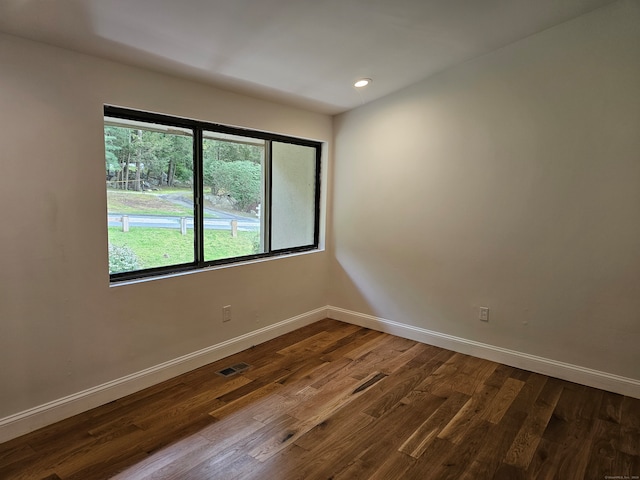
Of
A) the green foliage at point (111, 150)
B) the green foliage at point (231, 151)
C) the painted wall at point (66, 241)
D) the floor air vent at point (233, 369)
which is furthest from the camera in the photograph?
the green foliage at point (231, 151)

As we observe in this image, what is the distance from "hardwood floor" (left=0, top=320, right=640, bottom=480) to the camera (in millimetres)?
1929

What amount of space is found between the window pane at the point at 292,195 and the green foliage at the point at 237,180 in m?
0.19

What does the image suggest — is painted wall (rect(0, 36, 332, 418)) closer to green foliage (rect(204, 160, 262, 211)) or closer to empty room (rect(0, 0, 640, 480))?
empty room (rect(0, 0, 640, 480))

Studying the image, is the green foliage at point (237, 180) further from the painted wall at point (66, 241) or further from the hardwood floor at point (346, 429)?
the hardwood floor at point (346, 429)

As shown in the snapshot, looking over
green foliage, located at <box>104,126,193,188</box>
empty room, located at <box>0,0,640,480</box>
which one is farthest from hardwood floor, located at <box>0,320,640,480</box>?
green foliage, located at <box>104,126,193,188</box>

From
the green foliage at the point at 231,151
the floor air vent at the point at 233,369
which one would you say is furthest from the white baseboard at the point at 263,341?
the green foliage at the point at 231,151

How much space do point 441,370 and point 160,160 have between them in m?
2.60

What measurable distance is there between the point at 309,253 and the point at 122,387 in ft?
6.63

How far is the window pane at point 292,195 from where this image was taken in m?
3.66

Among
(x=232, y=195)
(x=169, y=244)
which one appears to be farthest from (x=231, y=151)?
(x=169, y=244)

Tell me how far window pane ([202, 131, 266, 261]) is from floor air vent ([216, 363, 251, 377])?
33.7 inches

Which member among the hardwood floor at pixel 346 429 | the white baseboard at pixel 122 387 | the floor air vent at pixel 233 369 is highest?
the white baseboard at pixel 122 387

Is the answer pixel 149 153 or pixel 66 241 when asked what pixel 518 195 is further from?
pixel 66 241

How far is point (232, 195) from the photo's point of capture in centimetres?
327
